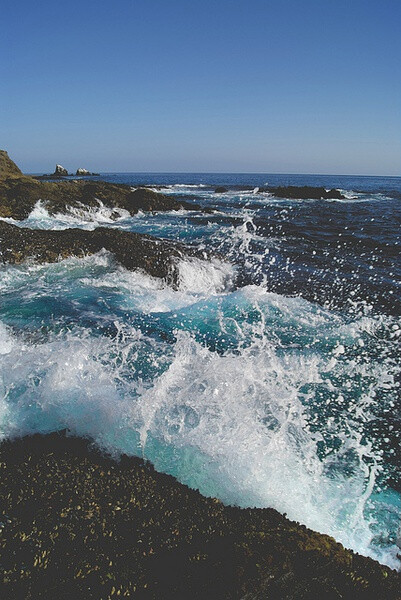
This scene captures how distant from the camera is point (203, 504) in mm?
2986

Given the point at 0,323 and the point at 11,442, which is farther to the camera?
the point at 0,323

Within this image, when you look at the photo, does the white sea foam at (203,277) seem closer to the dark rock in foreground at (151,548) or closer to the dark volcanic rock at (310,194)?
the dark rock in foreground at (151,548)

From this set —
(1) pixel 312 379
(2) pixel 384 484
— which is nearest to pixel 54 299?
(1) pixel 312 379

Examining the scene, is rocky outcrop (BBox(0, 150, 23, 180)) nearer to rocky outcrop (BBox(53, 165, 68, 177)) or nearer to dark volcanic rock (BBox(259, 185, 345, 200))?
dark volcanic rock (BBox(259, 185, 345, 200))

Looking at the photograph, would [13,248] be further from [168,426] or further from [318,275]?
[318,275]

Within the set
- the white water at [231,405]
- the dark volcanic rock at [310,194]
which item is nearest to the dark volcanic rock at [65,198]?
the white water at [231,405]

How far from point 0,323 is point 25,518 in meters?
5.08

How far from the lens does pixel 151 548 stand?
8.03ft

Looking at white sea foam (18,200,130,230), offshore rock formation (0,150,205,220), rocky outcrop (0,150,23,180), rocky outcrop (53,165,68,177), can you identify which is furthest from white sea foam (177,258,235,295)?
rocky outcrop (53,165,68,177)

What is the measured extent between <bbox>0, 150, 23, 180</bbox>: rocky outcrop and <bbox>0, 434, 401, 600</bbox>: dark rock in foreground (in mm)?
35110

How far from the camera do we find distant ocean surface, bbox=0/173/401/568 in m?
3.83

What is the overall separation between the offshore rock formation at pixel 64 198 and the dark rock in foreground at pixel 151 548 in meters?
18.0

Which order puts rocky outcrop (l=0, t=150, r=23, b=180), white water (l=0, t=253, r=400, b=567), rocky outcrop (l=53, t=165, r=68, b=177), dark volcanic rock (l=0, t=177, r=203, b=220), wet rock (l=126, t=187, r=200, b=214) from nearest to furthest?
white water (l=0, t=253, r=400, b=567) < dark volcanic rock (l=0, t=177, r=203, b=220) < wet rock (l=126, t=187, r=200, b=214) < rocky outcrop (l=0, t=150, r=23, b=180) < rocky outcrop (l=53, t=165, r=68, b=177)

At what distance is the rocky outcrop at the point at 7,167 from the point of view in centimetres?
→ 3247
